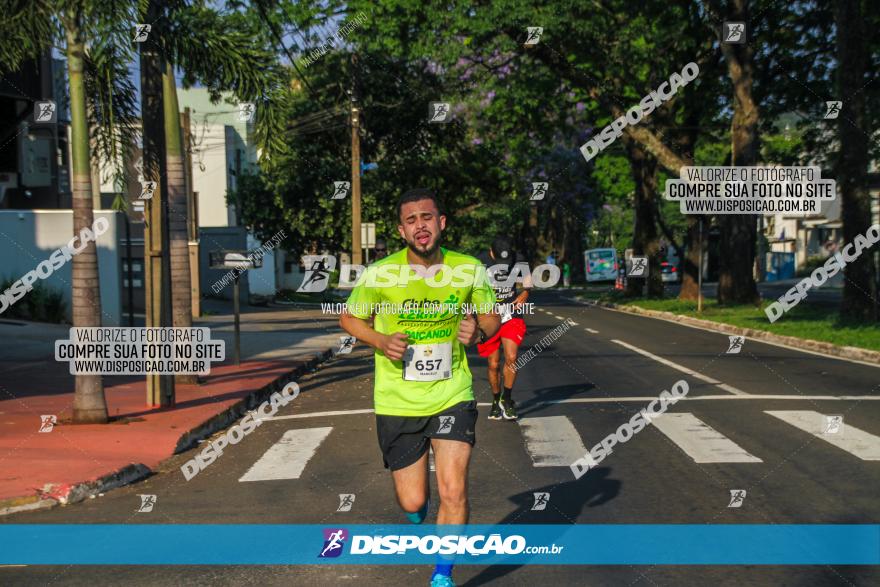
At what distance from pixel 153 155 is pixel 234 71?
2.66m

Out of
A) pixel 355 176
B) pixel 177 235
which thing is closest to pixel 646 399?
pixel 177 235

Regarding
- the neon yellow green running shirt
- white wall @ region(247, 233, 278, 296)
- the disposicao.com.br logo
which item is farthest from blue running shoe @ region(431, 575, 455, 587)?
white wall @ region(247, 233, 278, 296)

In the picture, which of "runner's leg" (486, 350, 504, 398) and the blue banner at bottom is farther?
"runner's leg" (486, 350, 504, 398)

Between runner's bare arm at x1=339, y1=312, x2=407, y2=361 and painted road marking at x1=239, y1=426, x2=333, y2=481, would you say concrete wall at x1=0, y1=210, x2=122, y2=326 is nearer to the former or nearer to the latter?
painted road marking at x1=239, y1=426, x2=333, y2=481

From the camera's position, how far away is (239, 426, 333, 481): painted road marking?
30.5ft

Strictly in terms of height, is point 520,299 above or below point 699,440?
above

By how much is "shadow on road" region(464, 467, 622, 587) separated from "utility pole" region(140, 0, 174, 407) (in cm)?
625

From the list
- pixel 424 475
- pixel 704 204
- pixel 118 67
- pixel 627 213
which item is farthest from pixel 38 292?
pixel 627 213

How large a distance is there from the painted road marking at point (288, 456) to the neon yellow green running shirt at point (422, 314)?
3926mm

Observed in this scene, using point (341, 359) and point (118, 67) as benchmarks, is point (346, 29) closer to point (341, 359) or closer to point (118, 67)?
point (341, 359)

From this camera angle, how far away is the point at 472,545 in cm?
656

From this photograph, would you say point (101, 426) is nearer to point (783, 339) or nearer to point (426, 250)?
point (426, 250)

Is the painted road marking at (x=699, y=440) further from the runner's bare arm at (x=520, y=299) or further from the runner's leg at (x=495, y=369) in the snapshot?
the runner's bare arm at (x=520, y=299)

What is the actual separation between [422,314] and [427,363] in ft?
0.85
